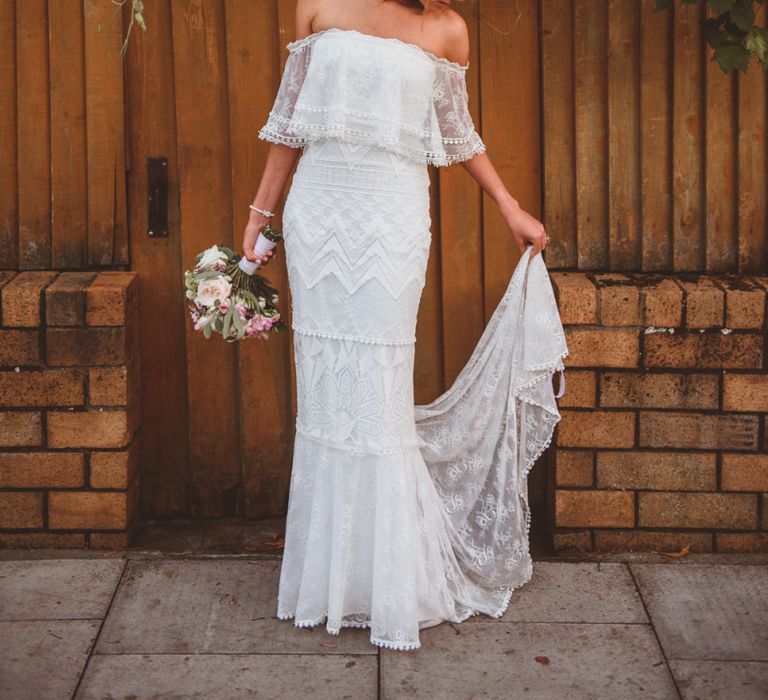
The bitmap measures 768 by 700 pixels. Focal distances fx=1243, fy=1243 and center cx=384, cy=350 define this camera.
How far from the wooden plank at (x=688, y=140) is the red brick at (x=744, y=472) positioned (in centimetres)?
78

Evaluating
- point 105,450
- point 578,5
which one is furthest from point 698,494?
point 105,450

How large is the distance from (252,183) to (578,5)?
1.48 metres

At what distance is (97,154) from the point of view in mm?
4988

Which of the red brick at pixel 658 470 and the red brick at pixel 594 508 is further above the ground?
the red brick at pixel 658 470

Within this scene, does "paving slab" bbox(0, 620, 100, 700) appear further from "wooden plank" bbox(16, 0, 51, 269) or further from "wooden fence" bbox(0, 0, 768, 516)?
"wooden plank" bbox(16, 0, 51, 269)

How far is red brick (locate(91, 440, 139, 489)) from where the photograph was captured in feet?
16.0

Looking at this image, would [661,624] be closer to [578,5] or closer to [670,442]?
[670,442]

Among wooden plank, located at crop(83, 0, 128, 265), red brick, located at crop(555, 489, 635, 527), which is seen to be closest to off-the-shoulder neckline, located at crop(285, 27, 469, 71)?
wooden plank, located at crop(83, 0, 128, 265)

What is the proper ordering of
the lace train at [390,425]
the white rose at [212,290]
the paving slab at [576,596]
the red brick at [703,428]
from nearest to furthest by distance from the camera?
1. the lace train at [390,425]
2. the white rose at [212,290]
3. the paving slab at [576,596]
4. the red brick at [703,428]

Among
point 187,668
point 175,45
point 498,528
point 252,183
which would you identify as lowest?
point 187,668

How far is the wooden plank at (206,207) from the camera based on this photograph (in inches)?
198

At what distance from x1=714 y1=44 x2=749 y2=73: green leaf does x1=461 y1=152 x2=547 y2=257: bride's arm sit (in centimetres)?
98

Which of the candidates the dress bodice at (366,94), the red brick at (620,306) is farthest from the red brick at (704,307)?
the dress bodice at (366,94)

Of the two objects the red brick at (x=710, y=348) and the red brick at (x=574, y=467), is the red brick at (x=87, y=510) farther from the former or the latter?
the red brick at (x=710, y=348)
